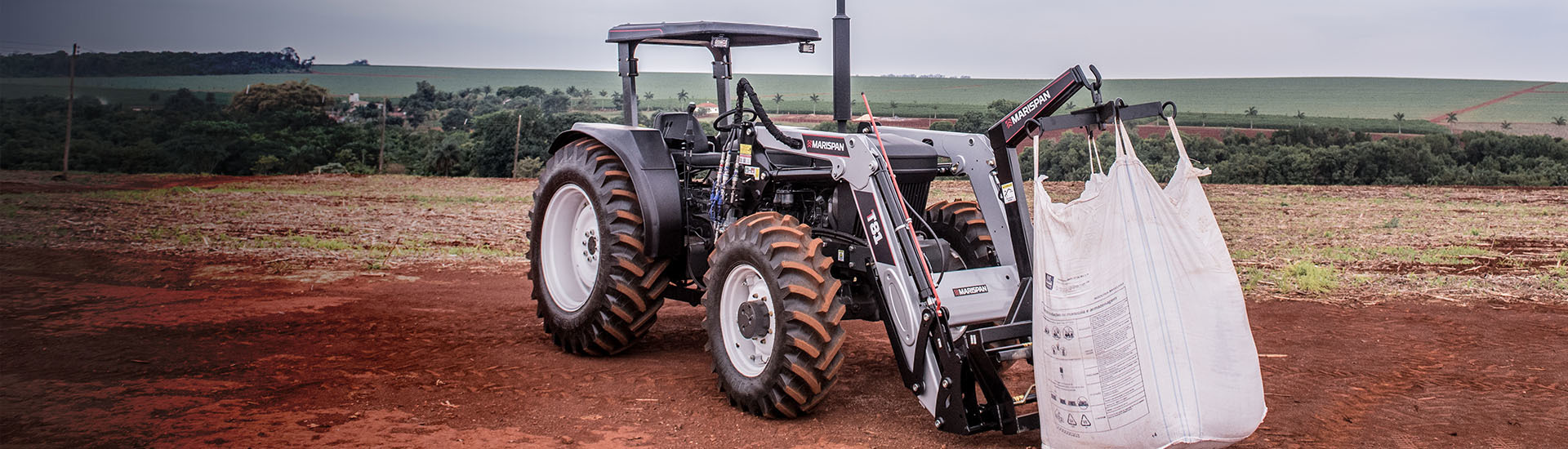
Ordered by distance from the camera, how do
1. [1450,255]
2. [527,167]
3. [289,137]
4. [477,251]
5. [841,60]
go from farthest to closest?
1. [289,137]
2. [527,167]
3. [477,251]
4. [1450,255]
5. [841,60]

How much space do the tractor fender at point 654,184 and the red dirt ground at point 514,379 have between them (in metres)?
0.79

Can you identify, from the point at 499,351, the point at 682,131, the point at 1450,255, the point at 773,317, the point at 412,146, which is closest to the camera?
the point at 773,317

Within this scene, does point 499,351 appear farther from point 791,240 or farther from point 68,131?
point 68,131

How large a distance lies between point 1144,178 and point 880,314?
5.33ft

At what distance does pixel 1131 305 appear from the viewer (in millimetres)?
3961

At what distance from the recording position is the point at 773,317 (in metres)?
5.20

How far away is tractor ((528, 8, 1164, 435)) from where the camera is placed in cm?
471

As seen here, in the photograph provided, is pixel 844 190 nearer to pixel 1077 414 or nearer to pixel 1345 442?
pixel 1077 414

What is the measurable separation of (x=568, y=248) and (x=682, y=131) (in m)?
1.25

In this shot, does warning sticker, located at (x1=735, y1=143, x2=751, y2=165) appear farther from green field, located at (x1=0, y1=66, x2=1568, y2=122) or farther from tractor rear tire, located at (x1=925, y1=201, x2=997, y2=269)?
green field, located at (x1=0, y1=66, x2=1568, y2=122)

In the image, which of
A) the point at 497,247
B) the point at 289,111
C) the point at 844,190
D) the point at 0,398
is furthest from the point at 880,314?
the point at 289,111

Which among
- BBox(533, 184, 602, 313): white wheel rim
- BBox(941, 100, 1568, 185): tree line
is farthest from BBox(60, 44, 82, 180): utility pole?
BBox(941, 100, 1568, 185): tree line

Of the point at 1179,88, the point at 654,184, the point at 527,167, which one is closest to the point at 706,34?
the point at 654,184

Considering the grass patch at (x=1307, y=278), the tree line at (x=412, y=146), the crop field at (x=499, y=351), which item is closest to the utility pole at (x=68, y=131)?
the tree line at (x=412, y=146)
